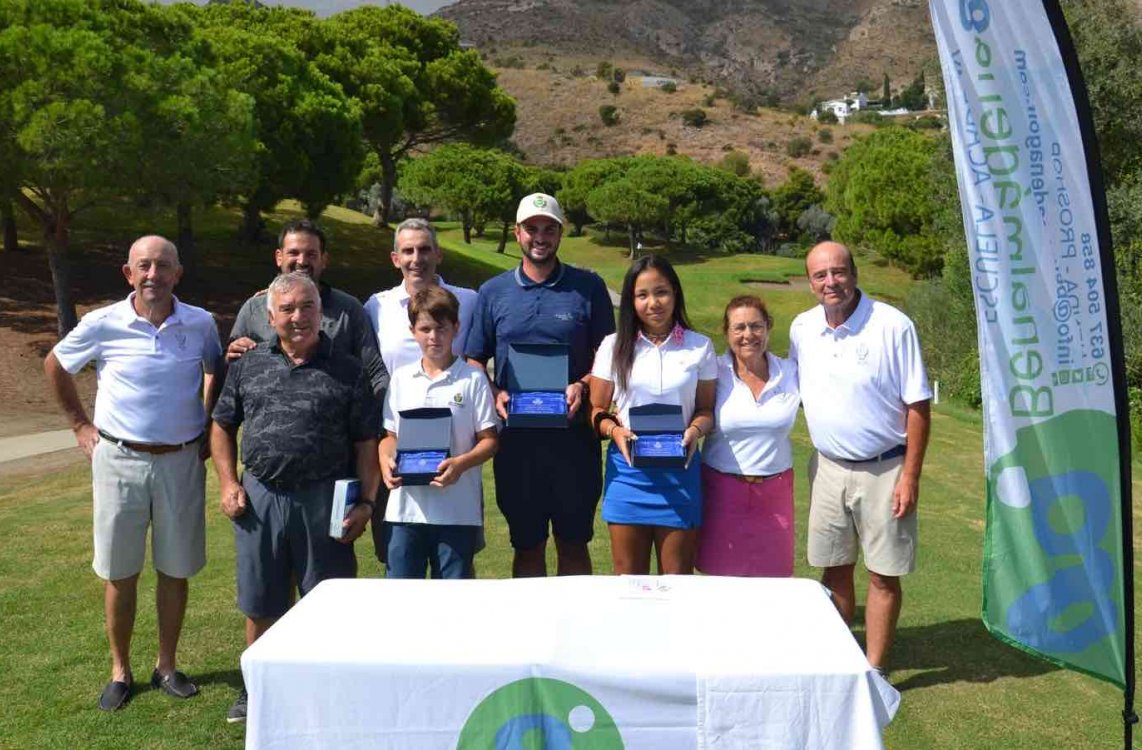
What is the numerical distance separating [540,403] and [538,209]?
36.0 inches

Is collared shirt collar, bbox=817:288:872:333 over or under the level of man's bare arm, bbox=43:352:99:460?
over

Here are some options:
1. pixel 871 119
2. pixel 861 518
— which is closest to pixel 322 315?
pixel 861 518

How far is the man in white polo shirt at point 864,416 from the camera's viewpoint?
4441mm

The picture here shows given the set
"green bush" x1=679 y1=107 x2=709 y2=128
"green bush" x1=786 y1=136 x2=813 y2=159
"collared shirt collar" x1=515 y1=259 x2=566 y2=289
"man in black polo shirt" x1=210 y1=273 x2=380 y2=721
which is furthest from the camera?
"green bush" x1=679 y1=107 x2=709 y2=128

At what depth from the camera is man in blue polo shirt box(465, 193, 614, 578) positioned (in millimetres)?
4680

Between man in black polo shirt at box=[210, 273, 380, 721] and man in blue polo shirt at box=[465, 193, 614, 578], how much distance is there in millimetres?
703

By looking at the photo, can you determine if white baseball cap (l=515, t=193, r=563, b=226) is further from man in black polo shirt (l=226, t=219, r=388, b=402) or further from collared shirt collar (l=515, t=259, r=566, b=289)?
man in black polo shirt (l=226, t=219, r=388, b=402)

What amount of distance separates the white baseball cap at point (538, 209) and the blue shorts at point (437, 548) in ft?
4.68

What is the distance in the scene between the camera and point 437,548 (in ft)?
14.3

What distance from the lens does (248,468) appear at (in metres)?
4.20

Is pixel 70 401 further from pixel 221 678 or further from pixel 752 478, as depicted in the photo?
pixel 752 478

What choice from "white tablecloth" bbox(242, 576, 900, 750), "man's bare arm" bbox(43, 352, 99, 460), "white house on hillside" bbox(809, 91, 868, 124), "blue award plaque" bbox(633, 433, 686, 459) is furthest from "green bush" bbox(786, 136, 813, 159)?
"white tablecloth" bbox(242, 576, 900, 750)

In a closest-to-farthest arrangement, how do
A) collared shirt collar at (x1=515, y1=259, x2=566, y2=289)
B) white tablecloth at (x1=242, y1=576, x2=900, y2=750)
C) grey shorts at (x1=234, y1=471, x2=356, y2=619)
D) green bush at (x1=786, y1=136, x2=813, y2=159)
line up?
1. white tablecloth at (x1=242, y1=576, x2=900, y2=750)
2. grey shorts at (x1=234, y1=471, x2=356, y2=619)
3. collared shirt collar at (x1=515, y1=259, x2=566, y2=289)
4. green bush at (x1=786, y1=136, x2=813, y2=159)

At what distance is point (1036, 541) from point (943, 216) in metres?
20.6
